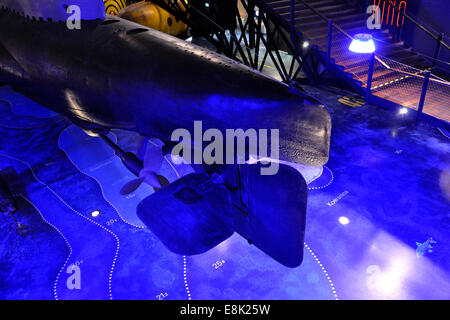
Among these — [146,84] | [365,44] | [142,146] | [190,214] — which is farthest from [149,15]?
[190,214]

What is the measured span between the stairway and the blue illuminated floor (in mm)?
1236

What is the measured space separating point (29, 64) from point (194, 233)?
678 centimetres

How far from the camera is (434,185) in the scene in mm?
9625

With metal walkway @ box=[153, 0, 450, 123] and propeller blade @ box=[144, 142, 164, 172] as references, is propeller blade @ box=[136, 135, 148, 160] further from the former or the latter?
metal walkway @ box=[153, 0, 450, 123]

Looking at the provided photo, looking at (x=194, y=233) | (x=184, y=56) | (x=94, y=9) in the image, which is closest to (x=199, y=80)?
(x=184, y=56)

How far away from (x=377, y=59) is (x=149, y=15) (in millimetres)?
13326

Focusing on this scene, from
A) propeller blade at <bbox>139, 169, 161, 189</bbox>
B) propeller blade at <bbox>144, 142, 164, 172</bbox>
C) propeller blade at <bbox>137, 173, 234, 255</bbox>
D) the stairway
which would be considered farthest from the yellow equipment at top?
propeller blade at <bbox>137, 173, 234, 255</bbox>

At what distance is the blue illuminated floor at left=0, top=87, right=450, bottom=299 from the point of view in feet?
24.1

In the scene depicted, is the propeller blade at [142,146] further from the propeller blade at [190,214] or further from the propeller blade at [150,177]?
the propeller blade at [190,214]

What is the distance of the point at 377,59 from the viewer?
42.9 ft

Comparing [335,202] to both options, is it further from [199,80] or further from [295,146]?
[199,80]

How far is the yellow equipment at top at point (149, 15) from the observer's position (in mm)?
19734

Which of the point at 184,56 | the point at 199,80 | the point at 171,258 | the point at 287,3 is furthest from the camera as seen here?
the point at 287,3

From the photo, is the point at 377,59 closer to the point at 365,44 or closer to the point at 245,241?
the point at 365,44
